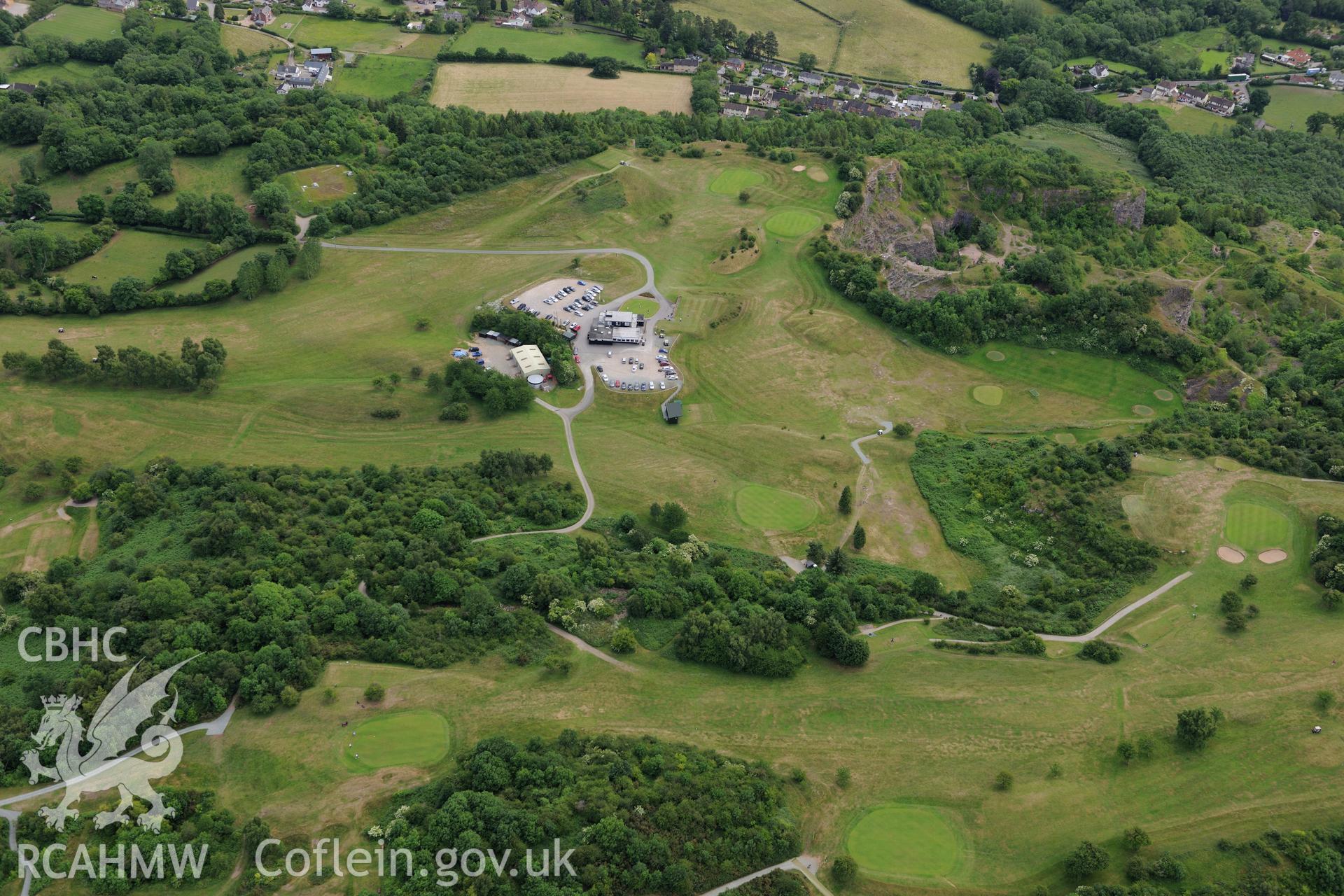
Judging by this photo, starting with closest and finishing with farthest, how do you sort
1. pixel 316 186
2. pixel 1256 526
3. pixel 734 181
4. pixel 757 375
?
pixel 1256 526
pixel 757 375
pixel 316 186
pixel 734 181

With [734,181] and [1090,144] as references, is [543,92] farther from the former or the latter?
[1090,144]

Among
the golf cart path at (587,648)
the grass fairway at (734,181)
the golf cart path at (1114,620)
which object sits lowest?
the golf cart path at (587,648)

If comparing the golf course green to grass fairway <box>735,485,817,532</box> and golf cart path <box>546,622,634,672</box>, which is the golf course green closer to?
grass fairway <box>735,485,817,532</box>

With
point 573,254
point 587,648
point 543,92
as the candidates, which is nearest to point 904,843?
point 587,648

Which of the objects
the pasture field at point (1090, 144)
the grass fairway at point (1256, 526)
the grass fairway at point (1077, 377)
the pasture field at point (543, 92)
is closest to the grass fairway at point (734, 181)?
the pasture field at point (543, 92)

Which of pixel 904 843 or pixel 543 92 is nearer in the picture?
pixel 904 843

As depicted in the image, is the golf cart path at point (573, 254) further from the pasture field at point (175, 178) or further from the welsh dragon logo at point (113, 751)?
the welsh dragon logo at point (113, 751)
